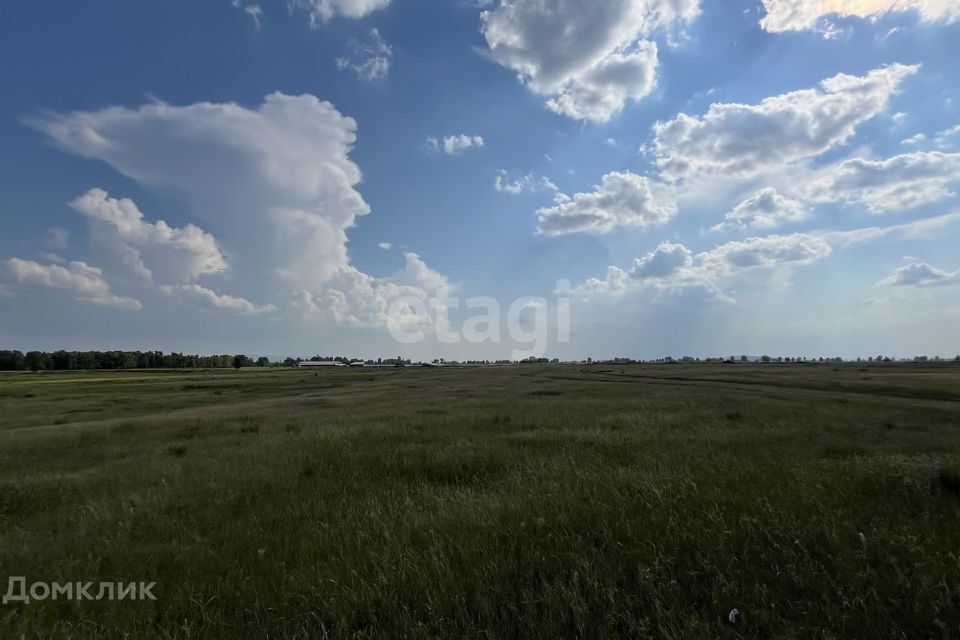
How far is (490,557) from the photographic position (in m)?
5.38

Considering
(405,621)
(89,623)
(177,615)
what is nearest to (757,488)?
(405,621)
